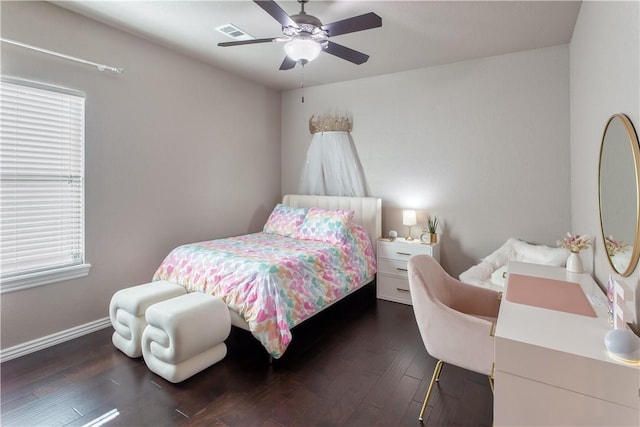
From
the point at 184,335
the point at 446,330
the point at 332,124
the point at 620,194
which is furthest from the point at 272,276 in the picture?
the point at 332,124

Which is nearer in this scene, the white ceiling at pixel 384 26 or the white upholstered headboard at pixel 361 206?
the white ceiling at pixel 384 26

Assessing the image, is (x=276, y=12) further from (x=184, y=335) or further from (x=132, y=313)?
(x=132, y=313)

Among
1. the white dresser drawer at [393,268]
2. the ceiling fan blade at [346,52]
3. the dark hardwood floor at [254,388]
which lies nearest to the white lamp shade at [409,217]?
the white dresser drawer at [393,268]

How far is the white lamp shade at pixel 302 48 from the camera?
7.59ft

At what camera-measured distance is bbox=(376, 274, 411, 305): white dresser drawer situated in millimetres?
3750

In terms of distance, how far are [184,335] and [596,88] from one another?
3184mm

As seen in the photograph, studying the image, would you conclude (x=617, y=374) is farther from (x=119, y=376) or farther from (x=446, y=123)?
(x=446, y=123)

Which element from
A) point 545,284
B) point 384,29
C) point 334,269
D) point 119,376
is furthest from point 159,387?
point 384,29

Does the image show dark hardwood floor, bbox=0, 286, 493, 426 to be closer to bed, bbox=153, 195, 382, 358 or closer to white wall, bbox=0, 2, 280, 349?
bed, bbox=153, 195, 382, 358

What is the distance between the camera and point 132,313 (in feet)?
7.95

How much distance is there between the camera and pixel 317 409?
1917mm

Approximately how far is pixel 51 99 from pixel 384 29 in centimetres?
296

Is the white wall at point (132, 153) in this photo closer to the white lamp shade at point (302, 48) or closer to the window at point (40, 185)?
the window at point (40, 185)

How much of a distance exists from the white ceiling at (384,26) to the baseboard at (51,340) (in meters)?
2.76
